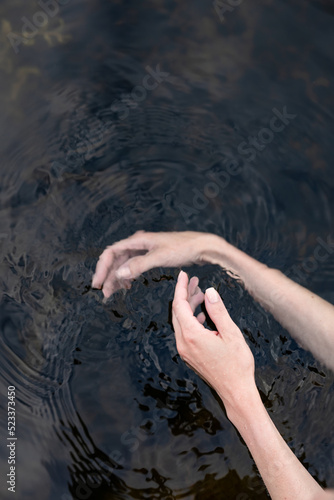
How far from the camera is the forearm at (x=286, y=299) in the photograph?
227 centimetres

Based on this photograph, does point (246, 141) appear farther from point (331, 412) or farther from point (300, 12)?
point (331, 412)

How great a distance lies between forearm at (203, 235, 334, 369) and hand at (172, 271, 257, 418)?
0.59 m

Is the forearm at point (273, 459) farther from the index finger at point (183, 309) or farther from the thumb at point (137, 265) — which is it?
the thumb at point (137, 265)

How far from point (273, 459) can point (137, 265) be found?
1150 millimetres

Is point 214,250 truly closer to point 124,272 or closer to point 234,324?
point 124,272

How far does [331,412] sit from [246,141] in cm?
175

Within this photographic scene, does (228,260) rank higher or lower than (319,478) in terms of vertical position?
higher

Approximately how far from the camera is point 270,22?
128 inches

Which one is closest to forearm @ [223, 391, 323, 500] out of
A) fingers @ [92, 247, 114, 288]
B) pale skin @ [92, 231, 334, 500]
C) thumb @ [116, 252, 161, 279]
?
pale skin @ [92, 231, 334, 500]

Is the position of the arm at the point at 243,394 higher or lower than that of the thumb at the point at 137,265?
higher

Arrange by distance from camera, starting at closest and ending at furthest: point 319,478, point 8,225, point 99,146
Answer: point 319,478 → point 8,225 → point 99,146

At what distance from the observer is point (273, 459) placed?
68.9 inches

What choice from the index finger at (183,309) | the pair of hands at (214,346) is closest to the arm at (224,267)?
the pair of hands at (214,346)

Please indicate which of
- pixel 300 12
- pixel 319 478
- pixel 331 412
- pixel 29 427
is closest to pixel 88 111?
pixel 300 12
